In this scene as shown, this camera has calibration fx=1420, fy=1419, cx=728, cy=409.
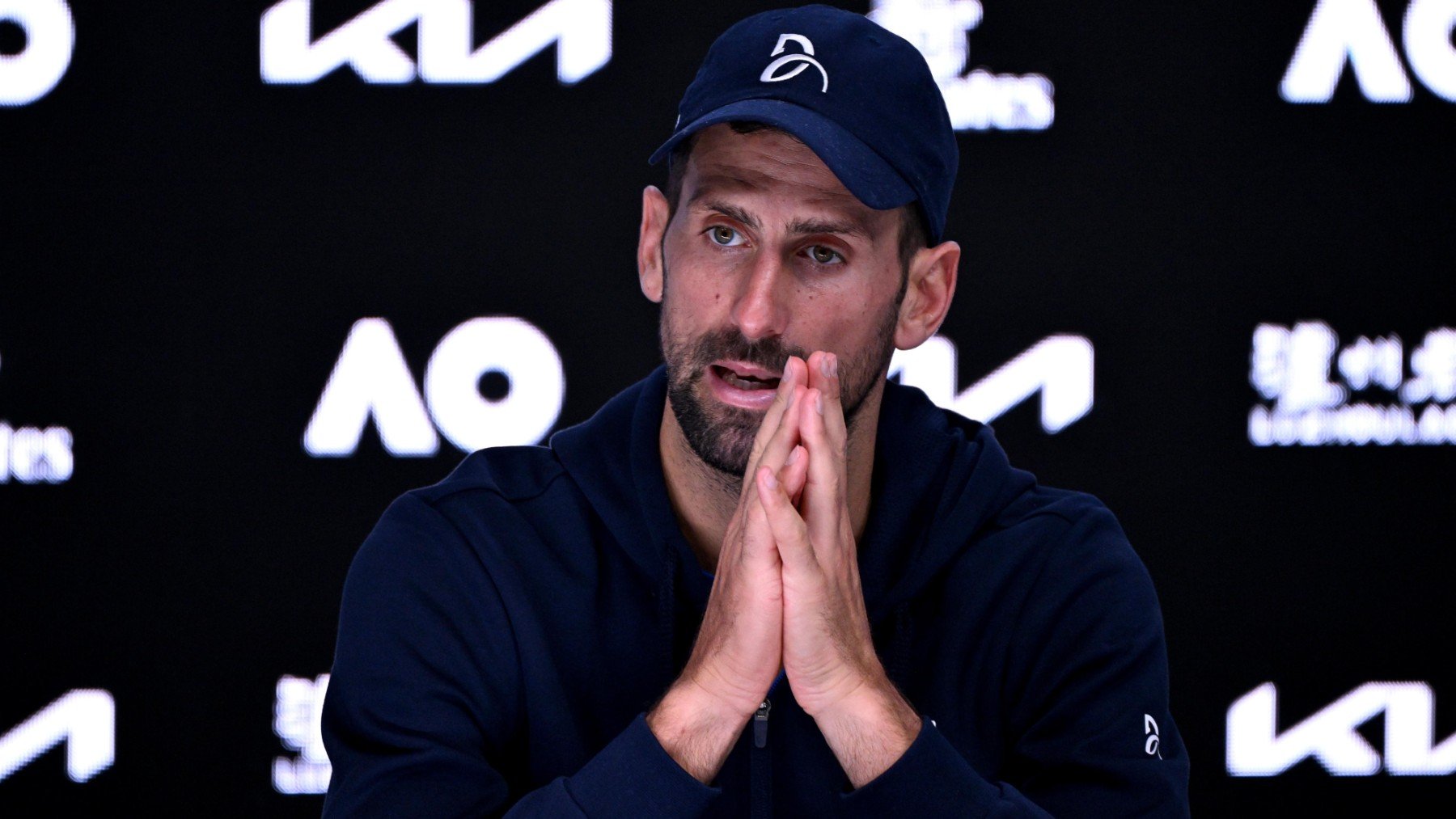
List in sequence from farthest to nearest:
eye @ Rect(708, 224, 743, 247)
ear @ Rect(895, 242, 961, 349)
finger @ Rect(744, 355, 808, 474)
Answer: ear @ Rect(895, 242, 961, 349)
eye @ Rect(708, 224, 743, 247)
finger @ Rect(744, 355, 808, 474)

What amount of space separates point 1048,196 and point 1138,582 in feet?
2.87

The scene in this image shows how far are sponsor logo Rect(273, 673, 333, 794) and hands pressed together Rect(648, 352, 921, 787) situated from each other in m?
1.05

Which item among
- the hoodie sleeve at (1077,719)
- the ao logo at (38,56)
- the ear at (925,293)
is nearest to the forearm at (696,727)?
the hoodie sleeve at (1077,719)

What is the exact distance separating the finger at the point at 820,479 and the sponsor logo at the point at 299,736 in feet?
3.60

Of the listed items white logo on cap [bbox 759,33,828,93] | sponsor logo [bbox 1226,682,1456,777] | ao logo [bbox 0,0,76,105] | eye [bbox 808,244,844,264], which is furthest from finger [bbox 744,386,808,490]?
ao logo [bbox 0,0,76,105]

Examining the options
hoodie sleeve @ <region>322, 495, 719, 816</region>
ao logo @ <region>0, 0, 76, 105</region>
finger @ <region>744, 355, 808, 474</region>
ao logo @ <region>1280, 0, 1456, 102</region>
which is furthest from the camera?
ao logo @ <region>1280, 0, 1456, 102</region>

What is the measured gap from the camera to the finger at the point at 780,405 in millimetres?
1194

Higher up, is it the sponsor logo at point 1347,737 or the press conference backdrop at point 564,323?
the press conference backdrop at point 564,323

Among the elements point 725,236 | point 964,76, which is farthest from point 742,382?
point 964,76

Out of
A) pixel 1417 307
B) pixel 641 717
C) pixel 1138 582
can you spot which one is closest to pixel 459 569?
pixel 641 717

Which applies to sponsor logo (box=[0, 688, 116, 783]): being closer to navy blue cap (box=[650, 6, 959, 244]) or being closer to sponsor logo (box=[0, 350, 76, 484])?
sponsor logo (box=[0, 350, 76, 484])

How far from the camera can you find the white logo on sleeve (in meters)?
1.21

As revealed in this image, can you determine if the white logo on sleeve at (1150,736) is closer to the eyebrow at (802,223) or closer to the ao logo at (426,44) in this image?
the eyebrow at (802,223)

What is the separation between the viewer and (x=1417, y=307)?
81.8 inches
